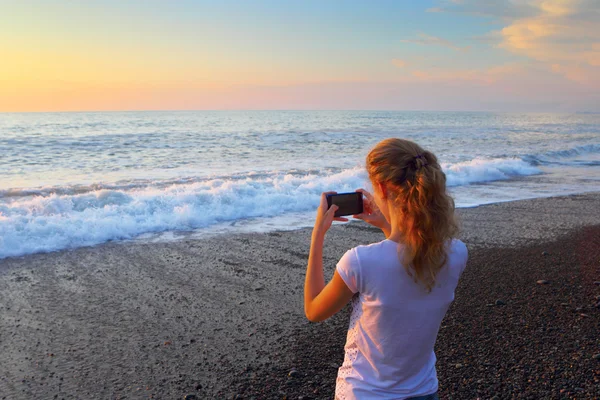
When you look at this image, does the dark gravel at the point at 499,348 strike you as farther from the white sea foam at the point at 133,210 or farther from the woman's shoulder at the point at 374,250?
the white sea foam at the point at 133,210

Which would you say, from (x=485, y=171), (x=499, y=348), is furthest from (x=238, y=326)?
(x=485, y=171)

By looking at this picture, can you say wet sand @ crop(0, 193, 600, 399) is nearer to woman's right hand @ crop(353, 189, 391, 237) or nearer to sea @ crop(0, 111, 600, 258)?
sea @ crop(0, 111, 600, 258)

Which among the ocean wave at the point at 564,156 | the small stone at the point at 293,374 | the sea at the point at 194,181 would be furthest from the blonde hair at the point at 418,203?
the ocean wave at the point at 564,156

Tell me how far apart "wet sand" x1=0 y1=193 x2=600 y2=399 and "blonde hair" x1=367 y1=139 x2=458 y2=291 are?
2.18m

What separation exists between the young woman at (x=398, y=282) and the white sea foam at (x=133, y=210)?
6.89m

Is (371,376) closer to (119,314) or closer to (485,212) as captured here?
(119,314)

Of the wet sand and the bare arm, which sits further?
the wet sand

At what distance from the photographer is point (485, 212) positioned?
10.5 m

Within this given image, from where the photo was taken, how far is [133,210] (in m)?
9.56

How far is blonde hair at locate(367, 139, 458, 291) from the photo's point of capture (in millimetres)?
1607

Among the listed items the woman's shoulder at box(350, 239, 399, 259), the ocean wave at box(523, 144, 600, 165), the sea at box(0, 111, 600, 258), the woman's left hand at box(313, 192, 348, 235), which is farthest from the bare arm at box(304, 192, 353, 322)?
the ocean wave at box(523, 144, 600, 165)

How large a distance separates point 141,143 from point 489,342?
2633cm

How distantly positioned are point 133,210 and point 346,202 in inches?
327

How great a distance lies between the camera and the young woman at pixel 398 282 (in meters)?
1.61
